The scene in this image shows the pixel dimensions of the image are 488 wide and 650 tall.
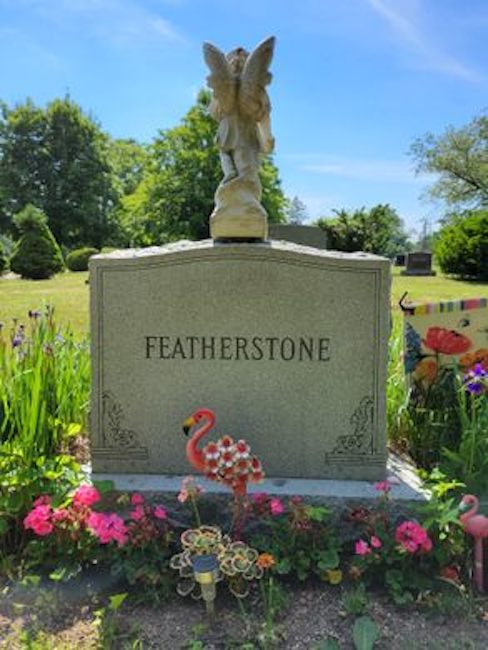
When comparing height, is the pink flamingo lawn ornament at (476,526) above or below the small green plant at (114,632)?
above

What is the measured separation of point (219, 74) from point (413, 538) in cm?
253

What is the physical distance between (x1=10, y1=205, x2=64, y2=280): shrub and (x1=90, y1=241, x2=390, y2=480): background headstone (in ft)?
59.7

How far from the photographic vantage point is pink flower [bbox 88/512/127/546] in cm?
247

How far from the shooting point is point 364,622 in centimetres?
220

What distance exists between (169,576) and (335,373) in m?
1.34

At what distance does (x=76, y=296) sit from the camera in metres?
12.7

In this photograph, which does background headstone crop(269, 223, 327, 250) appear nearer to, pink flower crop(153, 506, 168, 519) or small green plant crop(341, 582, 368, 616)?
pink flower crop(153, 506, 168, 519)

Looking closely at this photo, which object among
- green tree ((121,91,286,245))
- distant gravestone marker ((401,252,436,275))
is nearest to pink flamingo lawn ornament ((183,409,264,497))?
distant gravestone marker ((401,252,436,275))

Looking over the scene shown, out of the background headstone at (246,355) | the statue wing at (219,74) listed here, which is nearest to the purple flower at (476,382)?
the background headstone at (246,355)

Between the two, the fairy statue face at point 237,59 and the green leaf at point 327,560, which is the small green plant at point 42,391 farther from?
the fairy statue face at point 237,59

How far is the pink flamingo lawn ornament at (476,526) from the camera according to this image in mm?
2389

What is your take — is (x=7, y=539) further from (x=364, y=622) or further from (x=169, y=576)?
(x=364, y=622)

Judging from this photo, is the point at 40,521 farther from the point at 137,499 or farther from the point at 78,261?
the point at 78,261

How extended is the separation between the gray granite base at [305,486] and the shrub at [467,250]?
56.2 feet
